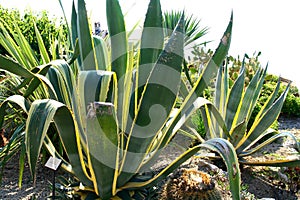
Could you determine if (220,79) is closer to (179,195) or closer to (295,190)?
(295,190)

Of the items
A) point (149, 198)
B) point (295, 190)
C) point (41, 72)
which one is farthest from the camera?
point (295, 190)

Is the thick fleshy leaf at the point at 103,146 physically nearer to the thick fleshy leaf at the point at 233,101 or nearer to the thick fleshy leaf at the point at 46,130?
the thick fleshy leaf at the point at 46,130

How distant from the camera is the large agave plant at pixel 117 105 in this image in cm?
137

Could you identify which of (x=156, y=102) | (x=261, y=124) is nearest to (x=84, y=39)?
(x=156, y=102)

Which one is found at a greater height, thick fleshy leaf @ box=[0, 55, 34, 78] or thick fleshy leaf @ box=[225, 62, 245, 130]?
thick fleshy leaf @ box=[0, 55, 34, 78]

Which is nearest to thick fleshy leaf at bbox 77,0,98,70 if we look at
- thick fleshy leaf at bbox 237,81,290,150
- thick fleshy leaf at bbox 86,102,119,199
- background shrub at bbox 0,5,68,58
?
thick fleshy leaf at bbox 86,102,119,199

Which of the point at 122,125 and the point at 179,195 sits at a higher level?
the point at 122,125

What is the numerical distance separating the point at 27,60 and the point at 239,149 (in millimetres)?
1613

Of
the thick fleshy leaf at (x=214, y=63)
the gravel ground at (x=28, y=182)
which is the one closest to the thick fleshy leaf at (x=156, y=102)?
the thick fleshy leaf at (x=214, y=63)

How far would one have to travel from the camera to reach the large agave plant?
1373mm

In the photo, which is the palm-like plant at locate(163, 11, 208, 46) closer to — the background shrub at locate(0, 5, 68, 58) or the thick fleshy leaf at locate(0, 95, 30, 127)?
the background shrub at locate(0, 5, 68, 58)

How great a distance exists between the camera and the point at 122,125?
5.80 ft

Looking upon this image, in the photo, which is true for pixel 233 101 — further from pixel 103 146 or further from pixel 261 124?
pixel 103 146

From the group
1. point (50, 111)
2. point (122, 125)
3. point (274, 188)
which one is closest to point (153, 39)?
point (122, 125)
